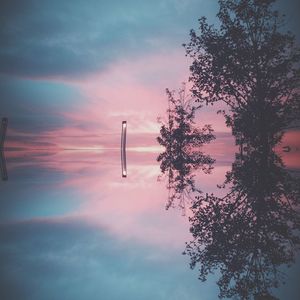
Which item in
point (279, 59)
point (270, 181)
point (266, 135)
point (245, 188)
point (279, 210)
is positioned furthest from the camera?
point (266, 135)

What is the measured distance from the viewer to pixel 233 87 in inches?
1220

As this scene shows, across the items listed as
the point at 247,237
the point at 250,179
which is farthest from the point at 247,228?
the point at 250,179

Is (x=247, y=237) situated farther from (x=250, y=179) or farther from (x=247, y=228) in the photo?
(x=250, y=179)

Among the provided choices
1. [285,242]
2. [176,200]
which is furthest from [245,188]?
[285,242]

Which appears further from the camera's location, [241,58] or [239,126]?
[239,126]

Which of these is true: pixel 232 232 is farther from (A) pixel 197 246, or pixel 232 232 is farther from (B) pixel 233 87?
(B) pixel 233 87

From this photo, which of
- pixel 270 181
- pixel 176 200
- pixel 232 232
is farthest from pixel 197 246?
pixel 270 181

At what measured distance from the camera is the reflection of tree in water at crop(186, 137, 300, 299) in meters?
11.0

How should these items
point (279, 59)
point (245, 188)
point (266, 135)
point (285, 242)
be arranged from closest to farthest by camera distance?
point (285, 242) → point (245, 188) → point (279, 59) → point (266, 135)

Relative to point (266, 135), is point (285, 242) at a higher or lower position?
lower

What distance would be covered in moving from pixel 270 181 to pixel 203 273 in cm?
1091

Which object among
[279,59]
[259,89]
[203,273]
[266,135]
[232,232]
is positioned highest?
[279,59]

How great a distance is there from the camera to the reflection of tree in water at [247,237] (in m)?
11.0

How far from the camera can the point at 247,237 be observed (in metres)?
12.0
